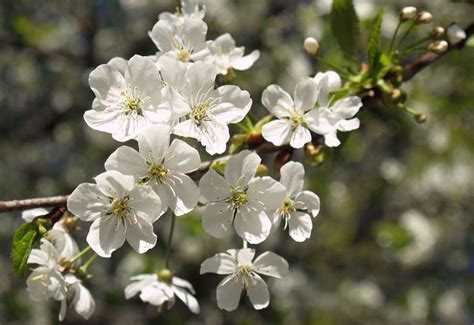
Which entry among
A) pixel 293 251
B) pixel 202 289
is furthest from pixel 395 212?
pixel 202 289

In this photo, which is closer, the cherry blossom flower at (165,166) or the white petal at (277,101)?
the cherry blossom flower at (165,166)

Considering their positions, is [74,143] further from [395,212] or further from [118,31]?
[395,212]

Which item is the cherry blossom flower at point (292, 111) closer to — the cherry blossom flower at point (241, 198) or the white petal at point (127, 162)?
the cherry blossom flower at point (241, 198)

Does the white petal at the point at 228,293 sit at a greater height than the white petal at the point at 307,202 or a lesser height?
lesser

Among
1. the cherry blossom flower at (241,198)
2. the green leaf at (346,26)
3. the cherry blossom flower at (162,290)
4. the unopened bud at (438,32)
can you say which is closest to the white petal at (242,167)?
the cherry blossom flower at (241,198)

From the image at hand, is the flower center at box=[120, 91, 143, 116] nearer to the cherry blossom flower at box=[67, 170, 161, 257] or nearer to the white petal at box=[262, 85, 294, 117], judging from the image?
the cherry blossom flower at box=[67, 170, 161, 257]
